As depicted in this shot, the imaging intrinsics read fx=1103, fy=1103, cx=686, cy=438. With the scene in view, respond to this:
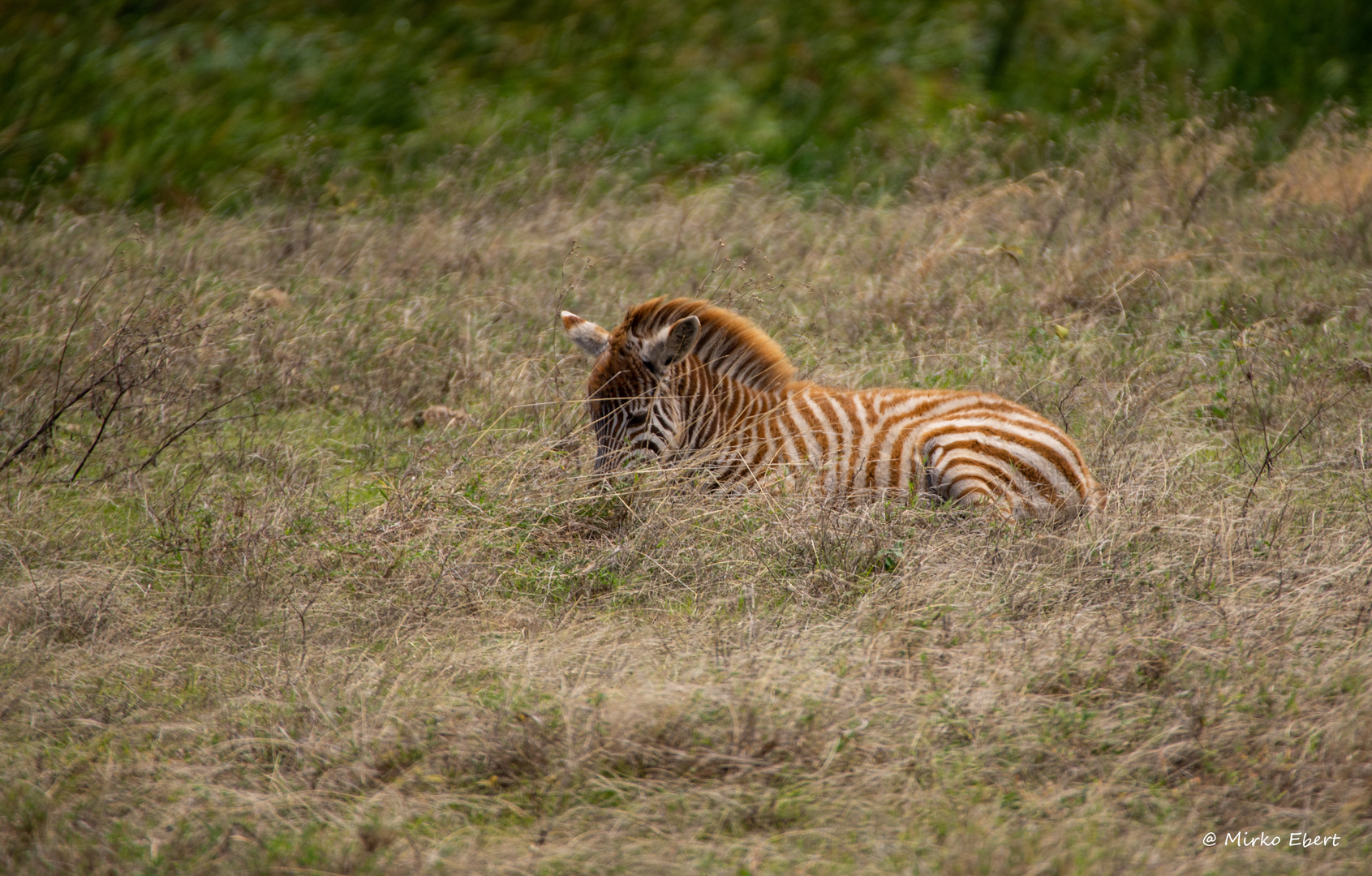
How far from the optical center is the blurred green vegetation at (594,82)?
10.8 m

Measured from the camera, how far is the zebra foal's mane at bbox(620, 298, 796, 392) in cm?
573

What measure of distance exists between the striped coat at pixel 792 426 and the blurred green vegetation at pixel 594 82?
5300 mm

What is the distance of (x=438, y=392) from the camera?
23.3 feet

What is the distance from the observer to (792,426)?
5.58 meters

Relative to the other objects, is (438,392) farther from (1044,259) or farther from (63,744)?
(1044,259)

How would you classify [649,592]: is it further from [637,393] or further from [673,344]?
[673,344]

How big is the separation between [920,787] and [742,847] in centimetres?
60

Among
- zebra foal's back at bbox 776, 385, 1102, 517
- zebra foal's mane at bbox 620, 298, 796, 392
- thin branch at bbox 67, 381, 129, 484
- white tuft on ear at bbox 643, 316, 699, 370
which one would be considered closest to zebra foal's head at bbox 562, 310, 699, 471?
white tuft on ear at bbox 643, 316, 699, 370

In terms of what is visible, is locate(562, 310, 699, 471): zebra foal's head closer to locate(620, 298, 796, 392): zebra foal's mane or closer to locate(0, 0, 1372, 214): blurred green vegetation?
locate(620, 298, 796, 392): zebra foal's mane

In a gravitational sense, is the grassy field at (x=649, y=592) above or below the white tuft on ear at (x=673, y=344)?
below

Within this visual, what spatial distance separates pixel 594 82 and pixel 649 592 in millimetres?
9085

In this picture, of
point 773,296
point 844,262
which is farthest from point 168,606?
point 844,262

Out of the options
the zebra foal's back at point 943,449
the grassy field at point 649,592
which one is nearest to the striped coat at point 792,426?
the zebra foal's back at point 943,449

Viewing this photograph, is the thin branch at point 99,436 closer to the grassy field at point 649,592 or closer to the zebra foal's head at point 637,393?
the grassy field at point 649,592
